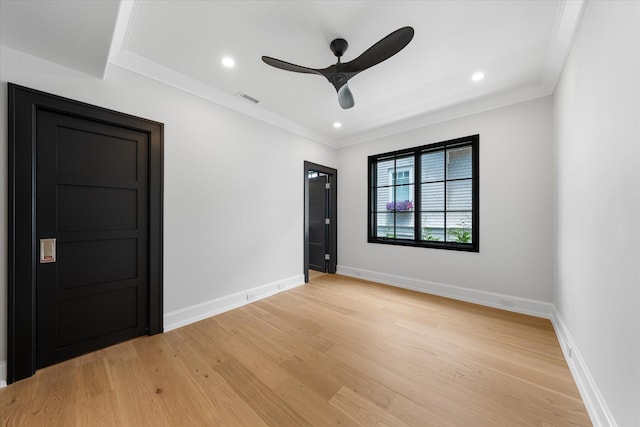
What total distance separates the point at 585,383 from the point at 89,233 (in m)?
4.05

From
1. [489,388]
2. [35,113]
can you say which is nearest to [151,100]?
[35,113]

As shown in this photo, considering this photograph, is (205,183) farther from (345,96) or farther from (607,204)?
(607,204)

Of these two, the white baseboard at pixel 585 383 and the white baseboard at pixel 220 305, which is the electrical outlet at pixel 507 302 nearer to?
the white baseboard at pixel 585 383

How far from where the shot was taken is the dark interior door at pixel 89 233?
191 cm

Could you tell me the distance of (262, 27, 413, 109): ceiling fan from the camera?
1.61 m

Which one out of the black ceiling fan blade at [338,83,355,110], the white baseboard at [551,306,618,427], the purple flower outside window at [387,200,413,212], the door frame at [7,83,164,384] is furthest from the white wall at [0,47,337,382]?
the white baseboard at [551,306,618,427]

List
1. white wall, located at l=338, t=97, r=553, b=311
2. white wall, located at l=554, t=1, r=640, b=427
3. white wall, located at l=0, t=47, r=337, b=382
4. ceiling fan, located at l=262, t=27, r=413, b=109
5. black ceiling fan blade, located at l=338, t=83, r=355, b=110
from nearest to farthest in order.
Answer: white wall, located at l=554, t=1, r=640, b=427
ceiling fan, located at l=262, t=27, r=413, b=109
white wall, located at l=0, t=47, r=337, b=382
black ceiling fan blade, located at l=338, t=83, r=355, b=110
white wall, located at l=338, t=97, r=553, b=311

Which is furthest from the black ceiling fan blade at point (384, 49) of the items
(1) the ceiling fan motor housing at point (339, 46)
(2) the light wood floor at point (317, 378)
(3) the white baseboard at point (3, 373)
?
(3) the white baseboard at point (3, 373)

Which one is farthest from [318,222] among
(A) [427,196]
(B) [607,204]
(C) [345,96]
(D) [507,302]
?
(B) [607,204]

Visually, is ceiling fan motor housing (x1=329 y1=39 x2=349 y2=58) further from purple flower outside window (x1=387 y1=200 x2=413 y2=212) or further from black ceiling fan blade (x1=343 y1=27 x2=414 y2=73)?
purple flower outside window (x1=387 y1=200 x2=413 y2=212)

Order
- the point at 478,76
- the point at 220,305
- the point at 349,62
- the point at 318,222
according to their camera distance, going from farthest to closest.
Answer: the point at 318,222 → the point at 220,305 → the point at 478,76 → the point at 349,62

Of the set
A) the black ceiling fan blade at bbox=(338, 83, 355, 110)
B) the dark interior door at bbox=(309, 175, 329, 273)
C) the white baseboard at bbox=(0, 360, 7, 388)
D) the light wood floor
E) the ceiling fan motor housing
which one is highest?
the ceiling fan motor housing

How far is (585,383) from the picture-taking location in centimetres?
157

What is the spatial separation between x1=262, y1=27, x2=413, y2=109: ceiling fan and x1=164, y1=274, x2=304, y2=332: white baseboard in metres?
2.70
